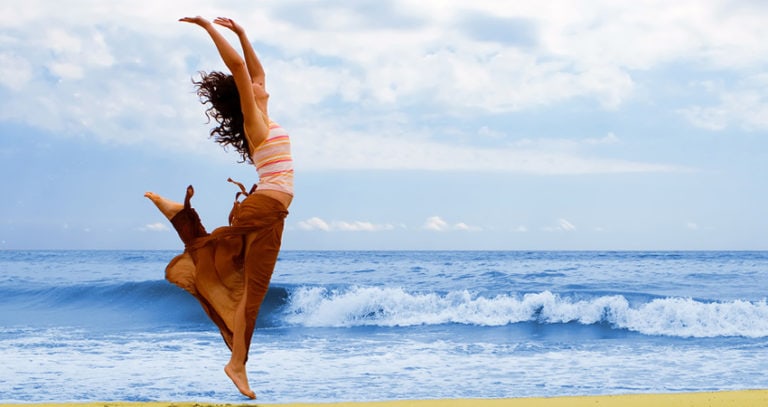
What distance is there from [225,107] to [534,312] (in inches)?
480

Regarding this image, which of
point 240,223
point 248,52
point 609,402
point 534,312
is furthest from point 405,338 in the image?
point 248,52

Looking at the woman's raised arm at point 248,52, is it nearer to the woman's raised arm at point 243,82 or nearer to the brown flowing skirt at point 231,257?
the woman's raised arm at point 243,82

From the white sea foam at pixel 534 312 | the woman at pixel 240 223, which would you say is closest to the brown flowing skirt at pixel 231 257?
the woman at pixel 240 223

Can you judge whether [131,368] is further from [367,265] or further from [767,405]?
[367,265]

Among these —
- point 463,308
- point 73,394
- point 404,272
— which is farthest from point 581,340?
point 404,272

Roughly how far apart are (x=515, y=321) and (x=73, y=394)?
967 centimetres

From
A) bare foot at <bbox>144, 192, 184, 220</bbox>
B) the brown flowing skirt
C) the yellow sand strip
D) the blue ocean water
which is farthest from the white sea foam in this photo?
bare foot at <bbox>144, 192, 184, 220</bbox>

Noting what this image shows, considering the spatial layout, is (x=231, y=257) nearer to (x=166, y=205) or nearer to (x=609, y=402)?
(x=166, y=205)

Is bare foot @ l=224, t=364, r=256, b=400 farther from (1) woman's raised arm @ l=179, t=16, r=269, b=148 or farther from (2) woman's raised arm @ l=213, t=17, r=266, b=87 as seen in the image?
(2) woman's raised arm @ l=213, t=17, r=266, b=87

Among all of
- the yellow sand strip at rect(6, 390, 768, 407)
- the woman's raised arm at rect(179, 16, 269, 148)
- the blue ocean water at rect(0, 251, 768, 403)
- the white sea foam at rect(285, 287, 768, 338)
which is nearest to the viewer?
the woman's raised arm at rect(179, 16, 269, 148)

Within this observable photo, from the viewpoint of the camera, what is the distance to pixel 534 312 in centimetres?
1584

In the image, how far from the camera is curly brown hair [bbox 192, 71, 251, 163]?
4.56 m

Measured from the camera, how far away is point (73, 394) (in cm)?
730

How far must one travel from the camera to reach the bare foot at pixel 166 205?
15.1 ft
